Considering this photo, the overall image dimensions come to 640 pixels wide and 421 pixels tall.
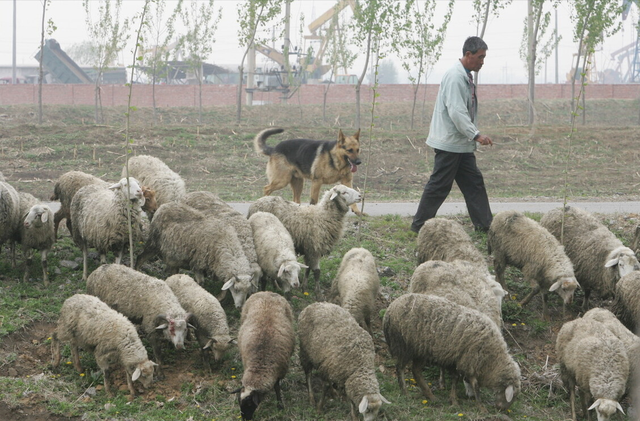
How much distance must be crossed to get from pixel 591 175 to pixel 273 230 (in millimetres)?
14925

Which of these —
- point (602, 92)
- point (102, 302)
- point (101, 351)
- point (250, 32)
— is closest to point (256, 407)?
point (101, 351)

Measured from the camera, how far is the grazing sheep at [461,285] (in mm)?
6949

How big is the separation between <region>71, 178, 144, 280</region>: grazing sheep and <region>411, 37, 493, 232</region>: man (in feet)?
13.4

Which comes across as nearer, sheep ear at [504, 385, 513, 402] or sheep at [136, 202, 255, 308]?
sheep ear at [504, 385, 513, 402]

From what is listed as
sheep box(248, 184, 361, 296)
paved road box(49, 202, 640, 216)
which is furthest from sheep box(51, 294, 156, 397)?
paved road box(49, 202, 640, 216)

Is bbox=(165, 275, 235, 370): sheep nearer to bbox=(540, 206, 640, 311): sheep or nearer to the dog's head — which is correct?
bbox=(540, 206, 640, 311): sheep

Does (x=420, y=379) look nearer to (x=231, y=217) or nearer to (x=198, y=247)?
(x=198, y=247)

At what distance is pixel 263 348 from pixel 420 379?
5.33 ft

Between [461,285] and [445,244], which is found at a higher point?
[445,244]

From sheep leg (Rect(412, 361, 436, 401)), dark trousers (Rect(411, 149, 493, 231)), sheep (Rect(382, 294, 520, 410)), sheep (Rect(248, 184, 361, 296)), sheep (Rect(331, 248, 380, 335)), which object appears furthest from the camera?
dark trousers (Rect(411, 149, 493, 231))

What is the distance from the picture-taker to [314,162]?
1199cm

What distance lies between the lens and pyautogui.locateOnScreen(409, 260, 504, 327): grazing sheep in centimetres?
695

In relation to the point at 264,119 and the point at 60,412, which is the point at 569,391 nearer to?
the point at 60,412

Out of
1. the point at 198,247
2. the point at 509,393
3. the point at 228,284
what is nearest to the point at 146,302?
the point at 228,284
